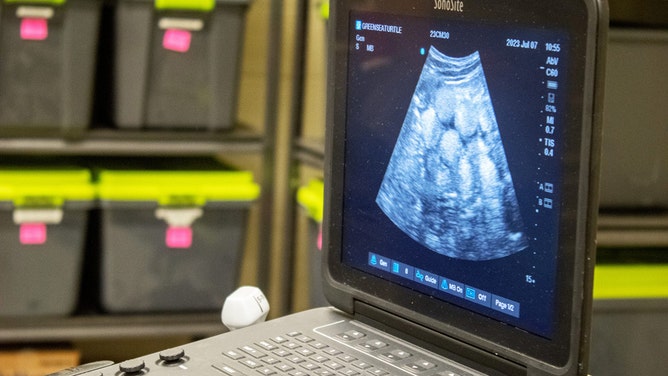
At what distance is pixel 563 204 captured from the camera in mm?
739

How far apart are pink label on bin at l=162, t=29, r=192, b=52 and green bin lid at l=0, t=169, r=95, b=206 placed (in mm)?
362

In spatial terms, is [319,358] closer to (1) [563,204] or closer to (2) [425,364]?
(2) [425,364]

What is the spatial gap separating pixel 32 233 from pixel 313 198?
0.66 meters

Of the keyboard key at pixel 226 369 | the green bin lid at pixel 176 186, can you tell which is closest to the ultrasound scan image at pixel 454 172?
the keyboard key at pixel 226 369

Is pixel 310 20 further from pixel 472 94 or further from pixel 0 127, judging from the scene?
pixel 472 94

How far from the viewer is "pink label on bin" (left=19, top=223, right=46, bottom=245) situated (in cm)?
222

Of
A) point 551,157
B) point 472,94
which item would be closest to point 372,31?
point 472,94

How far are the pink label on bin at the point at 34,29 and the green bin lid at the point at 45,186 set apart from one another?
32 centimetres

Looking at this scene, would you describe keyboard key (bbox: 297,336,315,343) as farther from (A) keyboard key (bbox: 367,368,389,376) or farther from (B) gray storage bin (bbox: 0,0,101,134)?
(B) gray storage bin (bbox: 0,0,101,134)

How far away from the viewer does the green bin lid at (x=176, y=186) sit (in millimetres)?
2266

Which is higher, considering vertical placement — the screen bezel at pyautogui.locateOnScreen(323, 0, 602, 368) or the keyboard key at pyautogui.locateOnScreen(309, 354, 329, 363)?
the screen bezel at pyautogui.locateOnScreen(323, 0, 602, 368)

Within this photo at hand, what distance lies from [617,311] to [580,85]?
4.08ft

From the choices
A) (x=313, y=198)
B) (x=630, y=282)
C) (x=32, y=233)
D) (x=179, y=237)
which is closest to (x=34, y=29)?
(x=32, y=233)

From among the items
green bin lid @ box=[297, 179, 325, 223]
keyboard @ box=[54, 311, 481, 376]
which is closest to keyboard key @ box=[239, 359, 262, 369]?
keyboard @ box=[54, 311, 481, 376]
